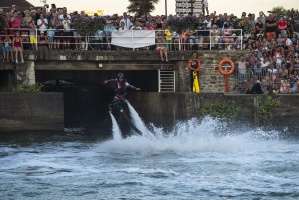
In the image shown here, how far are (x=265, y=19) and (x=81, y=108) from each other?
66.1 feet

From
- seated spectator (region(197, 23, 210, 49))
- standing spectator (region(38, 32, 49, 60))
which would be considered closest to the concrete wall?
standing spectator (region(38, 32, 49, 60))

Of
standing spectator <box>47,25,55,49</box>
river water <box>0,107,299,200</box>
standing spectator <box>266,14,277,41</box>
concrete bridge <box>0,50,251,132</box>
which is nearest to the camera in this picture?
river water <box>0,107,299,200</box>

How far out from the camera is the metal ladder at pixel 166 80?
148 ft

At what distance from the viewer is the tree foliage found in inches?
3356

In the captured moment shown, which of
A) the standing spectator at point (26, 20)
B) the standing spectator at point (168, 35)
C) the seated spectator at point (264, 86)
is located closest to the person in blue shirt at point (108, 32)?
the standing spectator at point (168, 35)

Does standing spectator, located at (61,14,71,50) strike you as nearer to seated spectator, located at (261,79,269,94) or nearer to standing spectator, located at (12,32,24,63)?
standing spectator, located at (12,32,24,63)

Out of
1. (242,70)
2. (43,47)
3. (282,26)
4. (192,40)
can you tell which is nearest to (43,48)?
(43,47)

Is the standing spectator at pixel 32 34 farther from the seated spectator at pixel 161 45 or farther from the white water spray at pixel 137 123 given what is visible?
the white water spray at pixel 137 123

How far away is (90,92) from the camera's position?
6412cm

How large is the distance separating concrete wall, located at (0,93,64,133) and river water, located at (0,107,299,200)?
66 cm

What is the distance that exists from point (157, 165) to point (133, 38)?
13.2 metres

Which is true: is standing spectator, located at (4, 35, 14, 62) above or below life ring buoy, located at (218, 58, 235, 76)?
above

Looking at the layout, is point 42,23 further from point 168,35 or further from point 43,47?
point 168,35

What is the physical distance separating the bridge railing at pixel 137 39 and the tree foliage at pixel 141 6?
40.7 m
